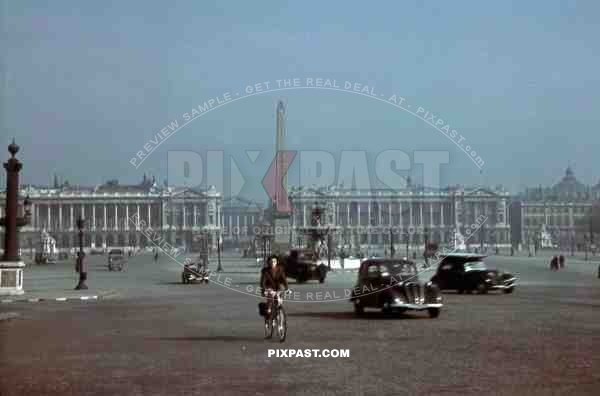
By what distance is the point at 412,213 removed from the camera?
527 ft

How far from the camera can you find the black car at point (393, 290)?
68.1 feet

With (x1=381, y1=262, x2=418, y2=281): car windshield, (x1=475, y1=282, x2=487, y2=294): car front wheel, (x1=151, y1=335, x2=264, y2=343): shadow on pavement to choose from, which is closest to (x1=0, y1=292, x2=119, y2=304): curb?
(x1=381, y1=262, x2=418, y2=281): car windshield

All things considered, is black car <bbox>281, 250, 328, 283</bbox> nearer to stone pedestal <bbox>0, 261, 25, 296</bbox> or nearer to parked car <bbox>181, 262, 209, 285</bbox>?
parked car <bbox>181, 262, 209, 285</bbox>

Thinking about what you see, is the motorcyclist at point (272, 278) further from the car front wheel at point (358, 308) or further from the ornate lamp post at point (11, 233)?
the ornate lamp post at point (11, 233)

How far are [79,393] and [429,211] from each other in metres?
151

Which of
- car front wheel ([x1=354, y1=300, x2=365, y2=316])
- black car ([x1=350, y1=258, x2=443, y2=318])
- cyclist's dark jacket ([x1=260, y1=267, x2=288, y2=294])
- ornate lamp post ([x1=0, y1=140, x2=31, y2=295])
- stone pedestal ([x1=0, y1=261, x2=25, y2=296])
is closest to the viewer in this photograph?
cyclist's dark jacket ([x1=260, y1=267, x2=288, y2=294])

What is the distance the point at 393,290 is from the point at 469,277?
42.5ft

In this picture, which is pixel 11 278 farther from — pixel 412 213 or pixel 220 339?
pixel 412 213

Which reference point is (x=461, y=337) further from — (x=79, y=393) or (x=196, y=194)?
(x=196, y=194)

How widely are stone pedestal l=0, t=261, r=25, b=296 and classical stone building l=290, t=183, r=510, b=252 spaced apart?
9858 cm

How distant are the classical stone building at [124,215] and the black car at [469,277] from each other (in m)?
122

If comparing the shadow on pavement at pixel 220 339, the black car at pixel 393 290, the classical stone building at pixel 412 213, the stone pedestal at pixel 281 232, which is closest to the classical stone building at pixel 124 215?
the classical stone building at pixel 412 213

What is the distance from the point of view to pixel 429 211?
15950 cm

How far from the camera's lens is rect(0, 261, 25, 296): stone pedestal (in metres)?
30.5
